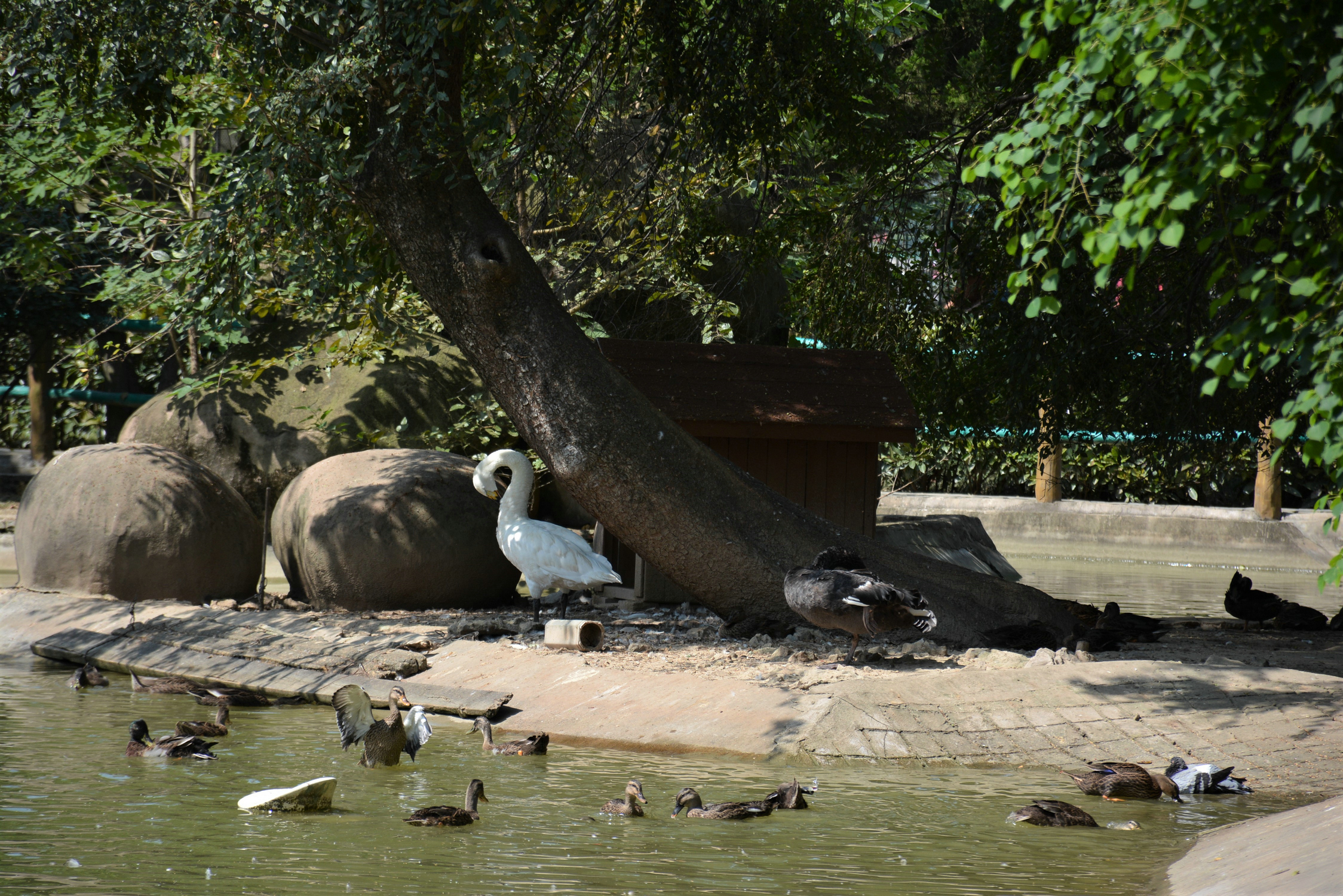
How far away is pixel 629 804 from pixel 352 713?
1.97 metres

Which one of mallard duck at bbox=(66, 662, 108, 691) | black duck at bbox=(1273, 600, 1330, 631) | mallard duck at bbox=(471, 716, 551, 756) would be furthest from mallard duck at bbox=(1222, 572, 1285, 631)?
mallard duck at bbox=(66, 662, 108, 691)

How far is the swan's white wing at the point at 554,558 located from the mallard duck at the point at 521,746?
9.46ft

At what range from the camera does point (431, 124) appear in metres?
9.32

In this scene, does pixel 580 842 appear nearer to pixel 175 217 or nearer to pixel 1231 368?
pixel 1231 368

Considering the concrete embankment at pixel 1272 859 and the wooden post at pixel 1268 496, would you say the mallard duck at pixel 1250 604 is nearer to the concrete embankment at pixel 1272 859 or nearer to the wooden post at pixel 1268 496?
the concrete embankment at pixel 1272 859

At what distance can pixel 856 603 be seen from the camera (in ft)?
27.8

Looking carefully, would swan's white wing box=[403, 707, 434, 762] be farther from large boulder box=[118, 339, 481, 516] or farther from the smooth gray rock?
the smooth gray rock

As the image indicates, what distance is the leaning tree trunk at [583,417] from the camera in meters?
9.57

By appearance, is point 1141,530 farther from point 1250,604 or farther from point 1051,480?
point 1250,604

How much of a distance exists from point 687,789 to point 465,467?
7.02 m

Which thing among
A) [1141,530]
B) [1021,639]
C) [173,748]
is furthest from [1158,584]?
[173,748]

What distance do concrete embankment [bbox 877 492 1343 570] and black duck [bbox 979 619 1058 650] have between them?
10254mm

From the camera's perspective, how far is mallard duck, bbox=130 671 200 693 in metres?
9.00

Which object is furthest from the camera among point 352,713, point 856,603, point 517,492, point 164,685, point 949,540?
point 949,540
